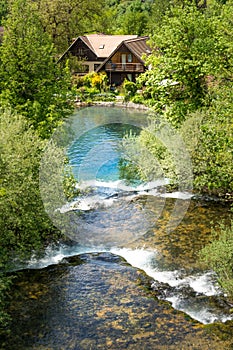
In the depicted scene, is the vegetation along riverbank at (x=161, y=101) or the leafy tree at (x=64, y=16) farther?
the leafy tree at (x=64, y=16)

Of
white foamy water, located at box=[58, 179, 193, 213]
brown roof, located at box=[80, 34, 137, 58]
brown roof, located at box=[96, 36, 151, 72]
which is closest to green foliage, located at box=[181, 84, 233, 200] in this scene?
white foamy water, located at box=[58, 179, 193, 213]

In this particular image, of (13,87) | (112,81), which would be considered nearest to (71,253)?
(13,87)

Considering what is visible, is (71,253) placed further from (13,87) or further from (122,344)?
(13,87)

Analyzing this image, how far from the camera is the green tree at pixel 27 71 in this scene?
54.0ft

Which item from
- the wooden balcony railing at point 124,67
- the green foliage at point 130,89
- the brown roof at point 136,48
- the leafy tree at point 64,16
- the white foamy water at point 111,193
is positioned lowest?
the white foamy water at point 111,193

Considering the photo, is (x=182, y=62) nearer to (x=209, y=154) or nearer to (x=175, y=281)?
(x=209, y=154)

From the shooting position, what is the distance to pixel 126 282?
1079 cm

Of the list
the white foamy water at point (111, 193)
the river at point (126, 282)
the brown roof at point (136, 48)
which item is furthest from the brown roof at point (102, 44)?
the river at point (126, 282)

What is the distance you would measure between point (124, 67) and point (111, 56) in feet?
5.93

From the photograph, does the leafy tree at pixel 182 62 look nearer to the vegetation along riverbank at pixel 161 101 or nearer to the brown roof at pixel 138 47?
the vegetation along riverbank at pixel 161 101

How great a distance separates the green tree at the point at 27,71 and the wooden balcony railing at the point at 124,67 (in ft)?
92.9

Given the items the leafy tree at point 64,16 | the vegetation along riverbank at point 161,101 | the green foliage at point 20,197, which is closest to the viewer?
the green foliage at point 20,197

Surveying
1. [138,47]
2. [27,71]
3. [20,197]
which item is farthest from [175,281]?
[138,47]

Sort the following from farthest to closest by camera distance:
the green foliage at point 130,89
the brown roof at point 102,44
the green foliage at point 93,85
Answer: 1. the brown roof at point 102,44
2. the green foliage at point 93,85
3. the green foliage at point 130,89
